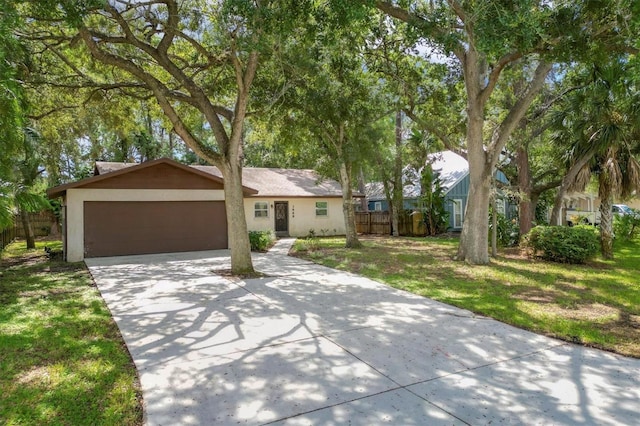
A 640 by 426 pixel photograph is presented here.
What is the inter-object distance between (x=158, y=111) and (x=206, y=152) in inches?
247

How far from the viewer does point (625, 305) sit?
6648 mm

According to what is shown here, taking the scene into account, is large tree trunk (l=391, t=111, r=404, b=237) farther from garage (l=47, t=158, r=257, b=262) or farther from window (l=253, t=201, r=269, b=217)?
garage (l=47, t=158, r=257, b=262)

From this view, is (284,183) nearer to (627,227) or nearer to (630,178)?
(630,178)

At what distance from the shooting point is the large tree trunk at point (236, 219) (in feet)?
31.2

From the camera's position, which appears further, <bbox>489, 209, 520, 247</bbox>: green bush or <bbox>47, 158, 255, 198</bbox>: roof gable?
<bbox>489, 209, 520, 247</bbox>: green bush

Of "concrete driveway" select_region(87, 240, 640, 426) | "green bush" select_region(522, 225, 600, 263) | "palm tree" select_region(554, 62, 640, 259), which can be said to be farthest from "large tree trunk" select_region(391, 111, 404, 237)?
"concrete driveway" select_region(87, 240, 640, 426)

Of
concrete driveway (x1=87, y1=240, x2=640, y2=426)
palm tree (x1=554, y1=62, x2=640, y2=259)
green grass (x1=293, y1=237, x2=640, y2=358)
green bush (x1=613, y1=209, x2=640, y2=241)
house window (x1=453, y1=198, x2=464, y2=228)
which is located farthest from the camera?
house window (x1=453, y1=198, x2=464, y2=228)

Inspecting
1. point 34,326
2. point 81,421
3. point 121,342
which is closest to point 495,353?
point 81,421

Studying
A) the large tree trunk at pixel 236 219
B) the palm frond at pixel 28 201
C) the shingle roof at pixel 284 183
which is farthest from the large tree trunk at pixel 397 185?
the palm frond at pixel 28 201

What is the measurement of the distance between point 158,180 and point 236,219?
6808 millimetres

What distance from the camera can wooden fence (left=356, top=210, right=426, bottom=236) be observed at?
21.7 meters

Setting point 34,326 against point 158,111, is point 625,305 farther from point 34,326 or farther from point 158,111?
point 158,111

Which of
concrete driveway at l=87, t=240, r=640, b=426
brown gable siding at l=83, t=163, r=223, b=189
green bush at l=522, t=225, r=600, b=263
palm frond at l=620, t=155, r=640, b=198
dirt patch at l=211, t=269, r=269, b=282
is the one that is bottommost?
concrete driveway at l=87, t=240, r=640, b=426

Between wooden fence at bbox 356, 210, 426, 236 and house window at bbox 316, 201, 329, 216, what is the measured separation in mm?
2829
